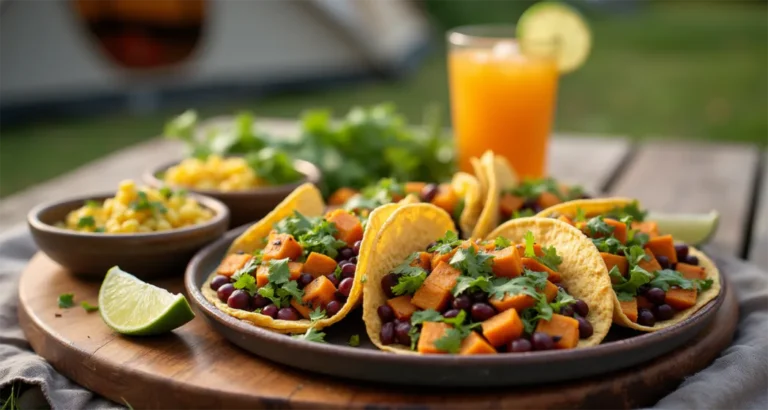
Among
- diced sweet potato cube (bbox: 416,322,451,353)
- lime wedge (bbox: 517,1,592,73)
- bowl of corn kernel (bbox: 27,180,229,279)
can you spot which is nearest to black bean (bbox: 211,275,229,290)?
bowl of corn kernel (bbox: 27,180,229,279)

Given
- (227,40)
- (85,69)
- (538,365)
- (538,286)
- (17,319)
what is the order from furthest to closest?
(227,40) < (85,69) < (17,319) < (538,286) < (538,365)

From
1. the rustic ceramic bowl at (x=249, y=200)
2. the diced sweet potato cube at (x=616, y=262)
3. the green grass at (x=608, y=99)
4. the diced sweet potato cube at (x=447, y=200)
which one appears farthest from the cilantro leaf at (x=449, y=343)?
the green grass at (x=608, y=99)

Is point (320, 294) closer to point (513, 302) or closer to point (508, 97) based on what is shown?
point (513, 302)

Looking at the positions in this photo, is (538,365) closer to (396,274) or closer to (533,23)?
(396,274)

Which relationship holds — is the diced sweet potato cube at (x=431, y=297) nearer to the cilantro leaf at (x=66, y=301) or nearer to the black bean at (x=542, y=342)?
the black bean at (x=542, y=342)

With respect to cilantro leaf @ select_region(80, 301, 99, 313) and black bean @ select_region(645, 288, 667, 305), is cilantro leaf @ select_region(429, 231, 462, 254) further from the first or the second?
cilantro leaf @ select_region(80, 301, 99, 313)

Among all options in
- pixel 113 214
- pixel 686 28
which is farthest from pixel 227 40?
pixel 686 28
